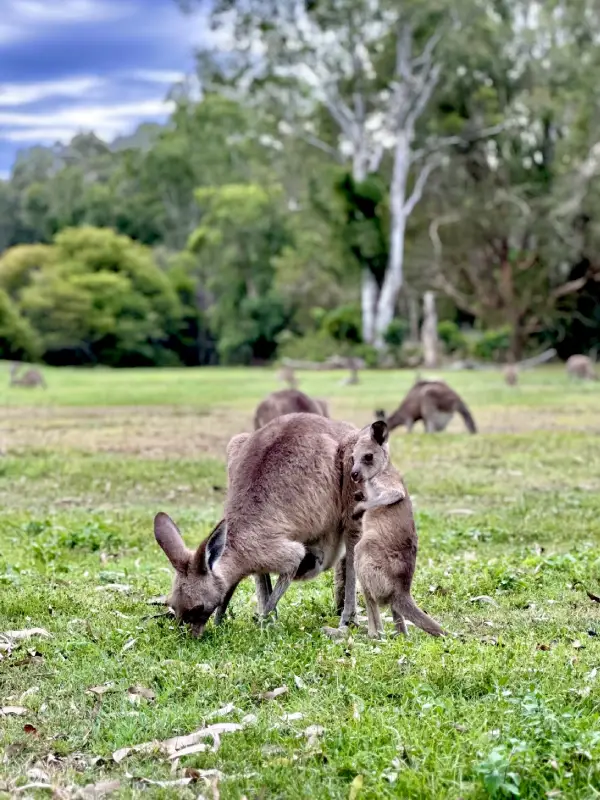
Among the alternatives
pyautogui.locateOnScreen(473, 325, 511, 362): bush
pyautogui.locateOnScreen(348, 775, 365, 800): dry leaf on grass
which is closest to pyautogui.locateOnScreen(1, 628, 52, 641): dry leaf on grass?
pyautogui.locateOnScreen(348, 775, 365, 800): dry leaf on grass

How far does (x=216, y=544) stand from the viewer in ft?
17.2

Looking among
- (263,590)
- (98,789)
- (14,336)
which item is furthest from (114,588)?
(14,336)

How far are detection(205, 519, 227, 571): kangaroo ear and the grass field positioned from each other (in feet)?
1.50

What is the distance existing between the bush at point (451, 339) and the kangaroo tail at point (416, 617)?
134ft

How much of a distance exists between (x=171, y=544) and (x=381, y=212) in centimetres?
4408

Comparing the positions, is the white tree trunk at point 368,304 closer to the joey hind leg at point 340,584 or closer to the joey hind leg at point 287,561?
the joey hind leg at point 340,584

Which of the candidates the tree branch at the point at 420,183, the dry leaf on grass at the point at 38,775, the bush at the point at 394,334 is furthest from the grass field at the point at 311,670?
the tree branch at the point at 420,183

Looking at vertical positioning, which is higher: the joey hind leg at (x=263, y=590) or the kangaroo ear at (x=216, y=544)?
the kangaroo ear at (x=216, y=544)

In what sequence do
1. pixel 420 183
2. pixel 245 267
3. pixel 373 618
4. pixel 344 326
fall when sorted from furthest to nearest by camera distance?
1. pixel 245 267
2. pixel 344 326
3. pixel 420 183
4. pixel 373 618

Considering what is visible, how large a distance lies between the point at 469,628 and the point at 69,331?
5238cm

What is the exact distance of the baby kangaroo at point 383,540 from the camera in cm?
548

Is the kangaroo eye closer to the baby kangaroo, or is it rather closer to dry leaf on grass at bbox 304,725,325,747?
the baby kangaroo

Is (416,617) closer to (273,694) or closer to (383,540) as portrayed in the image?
(383,540)

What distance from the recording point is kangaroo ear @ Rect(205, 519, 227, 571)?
5207 mm
